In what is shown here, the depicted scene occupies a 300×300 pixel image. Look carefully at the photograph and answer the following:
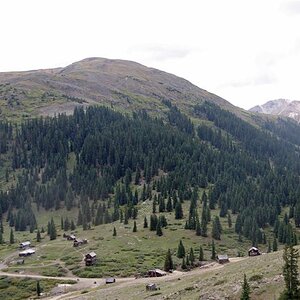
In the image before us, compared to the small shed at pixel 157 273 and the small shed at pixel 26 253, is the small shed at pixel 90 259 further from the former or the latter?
the small shed at pixel 157 273

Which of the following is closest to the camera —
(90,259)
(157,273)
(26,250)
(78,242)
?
(157,273)

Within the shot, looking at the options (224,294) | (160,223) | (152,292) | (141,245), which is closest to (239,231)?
(160,223)

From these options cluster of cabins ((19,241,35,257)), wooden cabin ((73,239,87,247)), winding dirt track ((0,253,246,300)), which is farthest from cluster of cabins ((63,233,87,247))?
winding dirt track ((0,253,246,300))

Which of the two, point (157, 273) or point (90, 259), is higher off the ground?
point (157, 273)

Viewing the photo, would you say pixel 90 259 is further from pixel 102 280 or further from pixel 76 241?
pixel 76 241

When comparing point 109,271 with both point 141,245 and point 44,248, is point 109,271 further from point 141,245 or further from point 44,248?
point 44,248

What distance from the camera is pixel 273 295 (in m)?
65.8

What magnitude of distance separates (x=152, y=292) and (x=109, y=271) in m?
50.8

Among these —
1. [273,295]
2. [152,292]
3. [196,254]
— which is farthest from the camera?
[196,254]

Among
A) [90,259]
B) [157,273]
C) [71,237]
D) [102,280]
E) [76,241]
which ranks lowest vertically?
[71,237]

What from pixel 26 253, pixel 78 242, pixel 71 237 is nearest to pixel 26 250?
pixel 26 253

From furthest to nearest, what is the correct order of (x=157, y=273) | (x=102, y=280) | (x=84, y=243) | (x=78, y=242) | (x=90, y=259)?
(x=84, y=243) → (x=78, y=242) → (x=90, y=259) → (x=102, y=280) → (x=157, y=273)

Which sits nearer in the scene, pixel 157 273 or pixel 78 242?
pixel 157 273

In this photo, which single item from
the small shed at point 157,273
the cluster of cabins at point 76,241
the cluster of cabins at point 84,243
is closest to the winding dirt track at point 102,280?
the small shed at point 157,273
